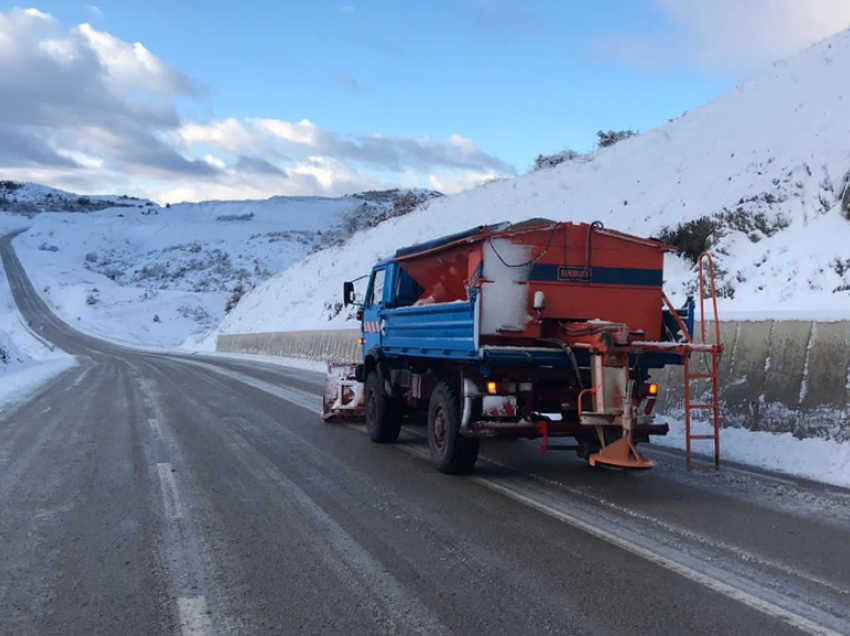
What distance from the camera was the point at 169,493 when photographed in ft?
23.7

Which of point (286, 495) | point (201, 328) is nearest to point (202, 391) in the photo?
point (286, 495)

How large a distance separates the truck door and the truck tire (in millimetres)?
2650

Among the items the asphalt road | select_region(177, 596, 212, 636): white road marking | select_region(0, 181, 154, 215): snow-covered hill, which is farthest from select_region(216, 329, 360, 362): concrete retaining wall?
select_region(0, 181, 154, 215): snow-covered hill

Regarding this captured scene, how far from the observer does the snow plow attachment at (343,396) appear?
1264 centimetres

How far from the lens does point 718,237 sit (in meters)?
18.9

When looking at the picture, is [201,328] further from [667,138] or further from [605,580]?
[605,580]

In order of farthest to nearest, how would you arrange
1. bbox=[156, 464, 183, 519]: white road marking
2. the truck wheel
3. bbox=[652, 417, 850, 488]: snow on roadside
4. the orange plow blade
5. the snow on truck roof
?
1. the truck wheel
2. bbox=[652, 417, 850, 488]: snow on roadside
3. the snow on truck roof
4. the orange plow blade
5. bbox=[156, 464, 183, 519]: white road marking

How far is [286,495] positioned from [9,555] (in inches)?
95.9

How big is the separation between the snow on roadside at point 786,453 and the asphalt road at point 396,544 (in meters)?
0.52

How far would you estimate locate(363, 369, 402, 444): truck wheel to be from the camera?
1034 centimetres

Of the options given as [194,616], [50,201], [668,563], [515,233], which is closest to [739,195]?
[515,233]

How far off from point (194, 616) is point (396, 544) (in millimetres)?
1724

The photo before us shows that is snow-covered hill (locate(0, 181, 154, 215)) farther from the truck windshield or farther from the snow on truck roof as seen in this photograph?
the snow on truck roof

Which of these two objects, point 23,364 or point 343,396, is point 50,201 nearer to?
point 23,364
